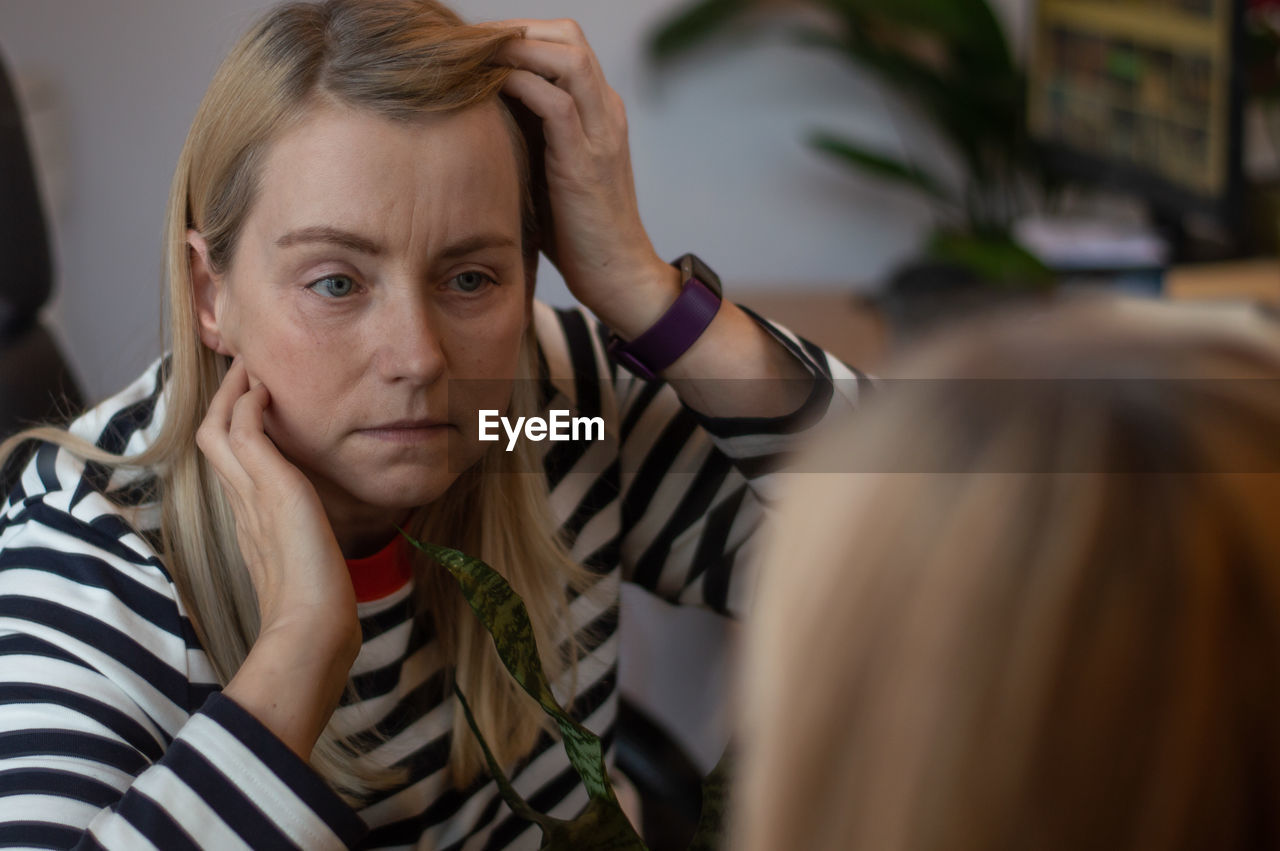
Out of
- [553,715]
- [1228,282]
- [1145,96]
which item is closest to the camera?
[553,715]

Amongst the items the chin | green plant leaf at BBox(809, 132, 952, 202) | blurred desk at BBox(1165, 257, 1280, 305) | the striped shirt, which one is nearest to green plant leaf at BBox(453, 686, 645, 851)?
the striped shirt

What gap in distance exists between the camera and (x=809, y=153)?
2480mm

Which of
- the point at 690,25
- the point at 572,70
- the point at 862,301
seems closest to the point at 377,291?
the point at 572,70

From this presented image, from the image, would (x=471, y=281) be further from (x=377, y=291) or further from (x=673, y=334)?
(x=673, y=334)

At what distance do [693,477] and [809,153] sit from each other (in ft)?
5.30

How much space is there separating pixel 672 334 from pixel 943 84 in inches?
61.2

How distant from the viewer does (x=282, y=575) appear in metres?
0.69

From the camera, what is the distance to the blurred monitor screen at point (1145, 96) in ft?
5.01

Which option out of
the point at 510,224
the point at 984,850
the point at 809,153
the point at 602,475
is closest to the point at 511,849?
the point at 602,475

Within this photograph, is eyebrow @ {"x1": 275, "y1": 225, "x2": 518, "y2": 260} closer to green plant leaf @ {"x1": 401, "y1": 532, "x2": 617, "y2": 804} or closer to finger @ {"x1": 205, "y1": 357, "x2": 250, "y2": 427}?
finger @ {"x1": 205, "y1": 357, "x2": 250, "y2": 427}

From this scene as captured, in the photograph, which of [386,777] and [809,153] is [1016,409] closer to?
[386,777]

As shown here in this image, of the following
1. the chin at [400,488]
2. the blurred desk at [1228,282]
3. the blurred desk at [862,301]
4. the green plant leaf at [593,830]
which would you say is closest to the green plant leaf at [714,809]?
the green plant leaf at [593,830]

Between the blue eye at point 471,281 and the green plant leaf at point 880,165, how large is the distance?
→ 1620 millimetres

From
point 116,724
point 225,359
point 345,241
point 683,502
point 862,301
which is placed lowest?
point 862,301
